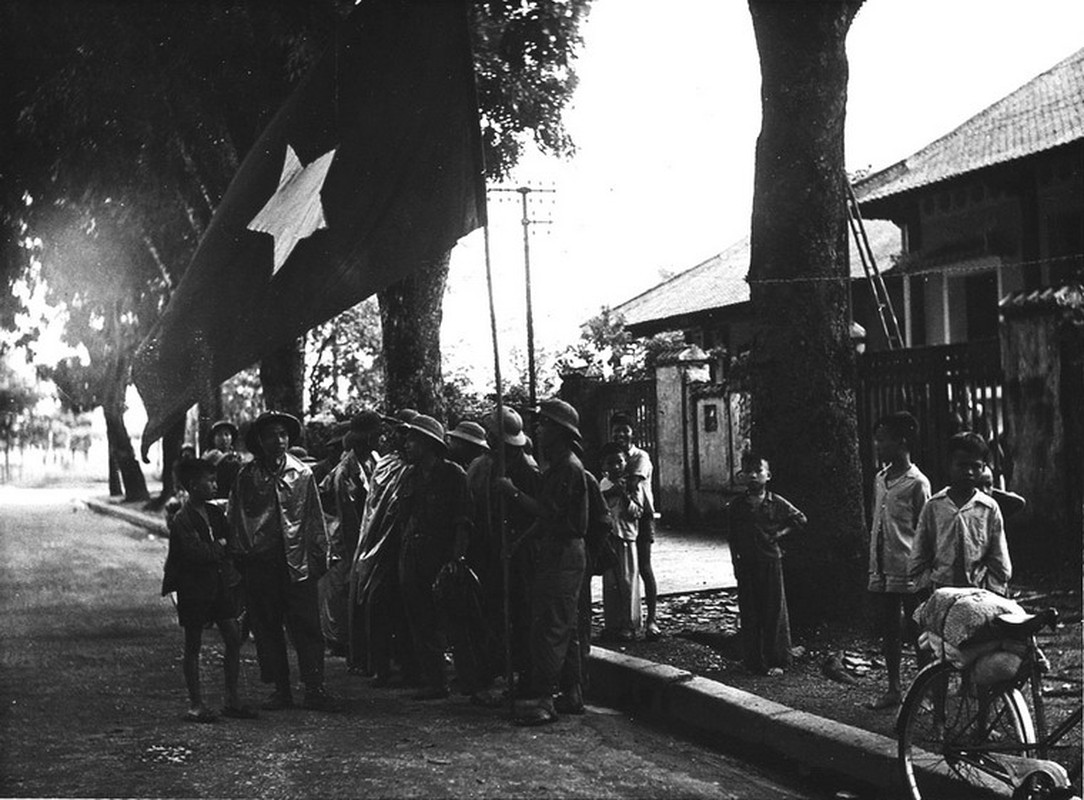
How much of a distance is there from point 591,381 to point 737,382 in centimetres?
232

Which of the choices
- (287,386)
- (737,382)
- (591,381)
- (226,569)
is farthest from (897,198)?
(226,569)

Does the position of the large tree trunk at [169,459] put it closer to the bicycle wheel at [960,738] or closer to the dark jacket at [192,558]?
the dark jacket at [192,558]

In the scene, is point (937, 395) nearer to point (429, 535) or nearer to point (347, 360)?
point (429, 535)

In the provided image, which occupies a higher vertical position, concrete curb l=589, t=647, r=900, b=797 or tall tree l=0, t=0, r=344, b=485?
tall tree l=0, t=0, r=344, b=485

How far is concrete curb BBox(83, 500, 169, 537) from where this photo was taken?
24.8 meters

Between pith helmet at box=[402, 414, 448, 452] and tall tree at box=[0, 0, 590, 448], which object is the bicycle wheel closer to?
pith helmet at box=[402, 414, 448, 452]

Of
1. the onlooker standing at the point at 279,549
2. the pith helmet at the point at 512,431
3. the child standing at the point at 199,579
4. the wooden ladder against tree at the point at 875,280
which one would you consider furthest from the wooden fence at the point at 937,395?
the child standing at the point at 199,579

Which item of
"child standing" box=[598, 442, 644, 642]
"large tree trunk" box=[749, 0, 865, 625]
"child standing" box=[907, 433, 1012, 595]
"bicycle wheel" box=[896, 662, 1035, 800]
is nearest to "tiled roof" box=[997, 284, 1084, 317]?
"large tree trunk" box=[749, 0, 865, 625]

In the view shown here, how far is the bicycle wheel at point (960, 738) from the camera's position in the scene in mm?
4328

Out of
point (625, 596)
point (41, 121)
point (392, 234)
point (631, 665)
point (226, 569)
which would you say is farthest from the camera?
point (41, 121)

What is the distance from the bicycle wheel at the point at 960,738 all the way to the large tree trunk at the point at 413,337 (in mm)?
9268

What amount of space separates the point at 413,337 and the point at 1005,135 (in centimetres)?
806

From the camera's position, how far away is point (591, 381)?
17344 mm

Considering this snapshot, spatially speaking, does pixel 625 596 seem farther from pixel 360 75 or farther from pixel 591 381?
pixel 591 381
